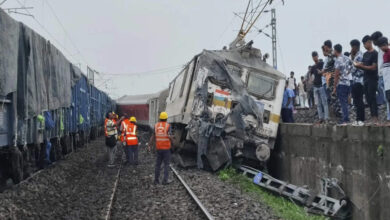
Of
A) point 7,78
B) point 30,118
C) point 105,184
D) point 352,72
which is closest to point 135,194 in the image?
point 105,184

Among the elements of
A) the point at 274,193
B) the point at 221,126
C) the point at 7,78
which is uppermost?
the point at 7,78

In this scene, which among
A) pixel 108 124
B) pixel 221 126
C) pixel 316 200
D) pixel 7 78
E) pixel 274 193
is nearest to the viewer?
pixel 7 78

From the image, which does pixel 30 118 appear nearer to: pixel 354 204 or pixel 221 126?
pixel 221 126

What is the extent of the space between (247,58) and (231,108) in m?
1.73

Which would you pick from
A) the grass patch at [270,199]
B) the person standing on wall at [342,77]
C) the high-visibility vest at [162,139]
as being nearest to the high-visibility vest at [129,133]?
the high-visibility vest at [162,139]

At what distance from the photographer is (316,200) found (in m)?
8.38

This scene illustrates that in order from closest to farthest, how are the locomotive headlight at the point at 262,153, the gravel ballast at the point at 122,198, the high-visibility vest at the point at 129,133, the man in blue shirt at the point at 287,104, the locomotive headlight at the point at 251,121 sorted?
the gravel ballast at the point at 122,198
the locomotive headlight at the point at 262,153
the locomotive headlight at the point at 251,121
the man in blue shirt at the point at 287,104
the high-visibility vest at the point at 129,133

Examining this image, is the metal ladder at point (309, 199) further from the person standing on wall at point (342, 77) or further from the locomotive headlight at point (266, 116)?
the person standing on wall at point (342, 77)

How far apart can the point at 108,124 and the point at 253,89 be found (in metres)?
4.53

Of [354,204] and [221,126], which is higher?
[221,126]

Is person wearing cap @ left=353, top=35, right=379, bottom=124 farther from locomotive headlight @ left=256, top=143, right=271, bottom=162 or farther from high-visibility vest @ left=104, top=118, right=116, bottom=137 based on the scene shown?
high-visibility vest @ left=104, top=118, right=116, bottom=137

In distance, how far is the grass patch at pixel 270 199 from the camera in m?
7.20

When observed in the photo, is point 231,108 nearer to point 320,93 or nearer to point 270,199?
point 320,93

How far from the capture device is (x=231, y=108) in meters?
11.3
